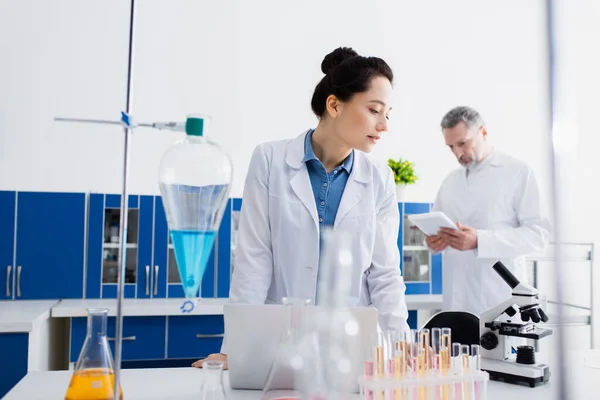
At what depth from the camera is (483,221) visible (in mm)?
2676

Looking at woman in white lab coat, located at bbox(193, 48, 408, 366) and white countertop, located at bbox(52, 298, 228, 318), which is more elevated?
woman in white lab coat, located at bbox(193, 48, 408, 366)

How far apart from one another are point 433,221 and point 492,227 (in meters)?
0.37

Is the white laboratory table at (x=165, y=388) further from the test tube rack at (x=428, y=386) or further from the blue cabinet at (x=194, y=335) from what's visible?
the blue cabinet at (x=194, y=335)

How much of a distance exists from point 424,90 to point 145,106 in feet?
7.08

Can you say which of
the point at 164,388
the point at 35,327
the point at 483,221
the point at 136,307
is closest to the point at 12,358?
the point at 35,327

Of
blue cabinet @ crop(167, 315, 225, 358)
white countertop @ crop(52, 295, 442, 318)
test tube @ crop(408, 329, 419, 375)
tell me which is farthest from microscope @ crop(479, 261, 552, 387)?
blue cabinet @ crop(167, 315, 225, 358)

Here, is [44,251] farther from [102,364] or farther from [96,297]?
[102,364]

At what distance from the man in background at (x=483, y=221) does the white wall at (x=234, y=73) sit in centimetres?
117

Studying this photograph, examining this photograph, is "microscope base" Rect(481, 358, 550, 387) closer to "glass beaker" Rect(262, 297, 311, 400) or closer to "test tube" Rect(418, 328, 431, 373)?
"test tube" Rect(418, 328, 431, 373)

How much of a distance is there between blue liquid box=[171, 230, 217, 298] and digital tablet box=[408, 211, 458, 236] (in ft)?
5.99

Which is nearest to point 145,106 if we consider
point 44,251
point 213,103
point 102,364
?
point 213,103

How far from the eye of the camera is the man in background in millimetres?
2484

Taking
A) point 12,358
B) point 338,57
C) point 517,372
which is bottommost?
point 12,358

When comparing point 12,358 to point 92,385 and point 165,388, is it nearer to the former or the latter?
point 165,388
